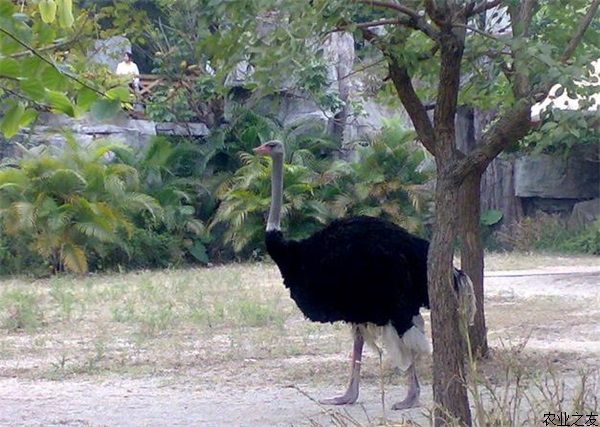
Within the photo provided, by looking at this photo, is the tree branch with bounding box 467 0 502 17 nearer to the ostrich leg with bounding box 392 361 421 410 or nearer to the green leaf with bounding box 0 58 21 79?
the ostrich leg with bounding box 392 361 421 410

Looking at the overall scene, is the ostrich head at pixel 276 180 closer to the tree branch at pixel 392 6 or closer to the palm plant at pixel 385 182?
the tree branch at pixel 392 6

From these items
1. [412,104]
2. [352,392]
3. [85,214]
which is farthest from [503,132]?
[85,214]

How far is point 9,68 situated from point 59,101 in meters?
0.15

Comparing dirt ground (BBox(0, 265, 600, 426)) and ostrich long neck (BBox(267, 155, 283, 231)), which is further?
ostrich long neck (BBox(267, 155, 283, 231))

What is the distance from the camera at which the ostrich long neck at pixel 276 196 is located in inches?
333

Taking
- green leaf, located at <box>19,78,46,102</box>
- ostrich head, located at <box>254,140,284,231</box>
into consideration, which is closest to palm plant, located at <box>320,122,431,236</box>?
ostrich head, located at <box>254,140,284,231</box>

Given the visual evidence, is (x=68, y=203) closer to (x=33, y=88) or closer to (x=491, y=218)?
(x=491, y=218)

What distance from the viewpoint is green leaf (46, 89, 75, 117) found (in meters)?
3.07

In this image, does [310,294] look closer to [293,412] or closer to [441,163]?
[293,412]

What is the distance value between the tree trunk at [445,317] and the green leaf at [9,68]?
2898 mm

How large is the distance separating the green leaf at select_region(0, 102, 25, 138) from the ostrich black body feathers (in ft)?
16.0

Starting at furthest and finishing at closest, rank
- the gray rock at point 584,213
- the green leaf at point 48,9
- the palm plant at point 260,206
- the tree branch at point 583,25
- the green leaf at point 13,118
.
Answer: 1. the gray rock at point 584,213
2. the palm plant at point 260,206
3. the tree branch at point 583,25
4. the green leaf at point 13,118
5. the green leaf at point 48,9

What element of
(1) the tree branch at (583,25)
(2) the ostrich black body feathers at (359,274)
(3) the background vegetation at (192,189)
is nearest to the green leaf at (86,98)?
(1) the tree branch at (583,25)

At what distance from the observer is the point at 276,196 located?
28.8 feet
